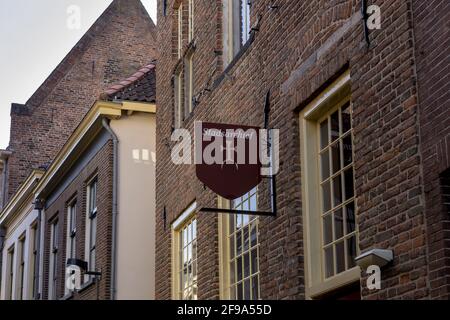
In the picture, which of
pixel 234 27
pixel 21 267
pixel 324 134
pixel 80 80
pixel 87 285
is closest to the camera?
pixel 324 134

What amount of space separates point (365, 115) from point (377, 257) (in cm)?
136

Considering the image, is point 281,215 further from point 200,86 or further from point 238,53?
point 200,86

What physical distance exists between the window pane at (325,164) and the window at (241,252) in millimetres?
1607

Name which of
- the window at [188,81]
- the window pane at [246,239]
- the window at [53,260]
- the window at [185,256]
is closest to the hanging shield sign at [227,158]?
the window pane at [246,239]

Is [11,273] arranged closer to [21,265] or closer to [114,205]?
[21,265]

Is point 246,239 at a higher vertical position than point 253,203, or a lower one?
lower

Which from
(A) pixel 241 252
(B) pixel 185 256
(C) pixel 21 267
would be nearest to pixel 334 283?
(A) pixel 241 252

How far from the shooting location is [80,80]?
29.2 meters

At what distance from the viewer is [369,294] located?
8172mm

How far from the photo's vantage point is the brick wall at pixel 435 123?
285 inches

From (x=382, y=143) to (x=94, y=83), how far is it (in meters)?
21.6

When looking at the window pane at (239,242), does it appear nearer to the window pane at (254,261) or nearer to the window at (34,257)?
the window pane at (254,261)

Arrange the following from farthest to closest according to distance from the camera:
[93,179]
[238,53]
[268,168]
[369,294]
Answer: [93,179] < [238,53] < [268,168] < [369,294]
